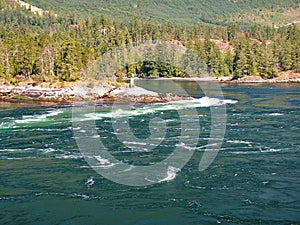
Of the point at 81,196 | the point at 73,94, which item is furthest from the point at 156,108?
the point at 81,196

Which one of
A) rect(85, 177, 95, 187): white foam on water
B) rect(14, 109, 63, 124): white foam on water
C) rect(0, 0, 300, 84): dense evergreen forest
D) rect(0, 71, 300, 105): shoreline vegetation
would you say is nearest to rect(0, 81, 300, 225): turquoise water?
rect(85, 177, 95, 187): white foam on water

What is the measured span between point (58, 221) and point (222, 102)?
186 feet

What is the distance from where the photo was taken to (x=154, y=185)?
30.0 m

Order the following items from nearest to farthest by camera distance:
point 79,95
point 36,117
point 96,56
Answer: point 36,117, point 79,95, point 96,56

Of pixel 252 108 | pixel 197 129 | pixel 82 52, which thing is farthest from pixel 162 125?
pixel 82 52

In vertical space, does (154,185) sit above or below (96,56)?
below

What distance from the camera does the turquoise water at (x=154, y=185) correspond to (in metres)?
25.2

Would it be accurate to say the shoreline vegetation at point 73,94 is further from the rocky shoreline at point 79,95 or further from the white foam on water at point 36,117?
the white foam on water at point 36,117

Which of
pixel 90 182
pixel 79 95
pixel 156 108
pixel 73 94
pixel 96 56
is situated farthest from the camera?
pixel 96 56

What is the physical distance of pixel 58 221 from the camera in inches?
970

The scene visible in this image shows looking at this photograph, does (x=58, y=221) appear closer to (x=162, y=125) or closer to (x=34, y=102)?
(x=162, y=125)

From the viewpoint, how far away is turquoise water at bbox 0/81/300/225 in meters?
25.2

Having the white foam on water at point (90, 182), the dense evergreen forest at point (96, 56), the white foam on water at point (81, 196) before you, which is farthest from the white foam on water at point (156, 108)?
the white foam on water at point (81, 196)

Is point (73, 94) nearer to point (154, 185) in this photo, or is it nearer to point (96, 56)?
point (154, 185)
